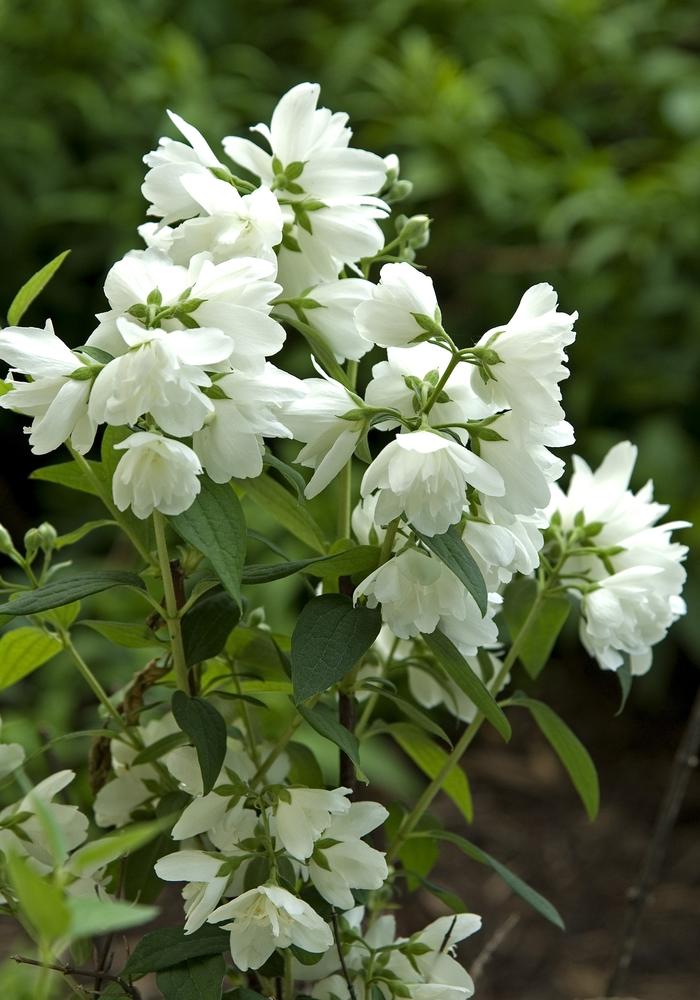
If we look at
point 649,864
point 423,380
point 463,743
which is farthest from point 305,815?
point 649,864

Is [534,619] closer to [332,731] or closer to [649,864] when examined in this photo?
[332,731]

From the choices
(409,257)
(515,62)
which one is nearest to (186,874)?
(409,257)

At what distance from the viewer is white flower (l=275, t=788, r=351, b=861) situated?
2.03 ft

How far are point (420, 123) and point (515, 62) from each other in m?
0.42

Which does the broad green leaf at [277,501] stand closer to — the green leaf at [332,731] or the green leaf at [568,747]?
the green leaf at [332,731]

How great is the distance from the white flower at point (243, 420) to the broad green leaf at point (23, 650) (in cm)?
23

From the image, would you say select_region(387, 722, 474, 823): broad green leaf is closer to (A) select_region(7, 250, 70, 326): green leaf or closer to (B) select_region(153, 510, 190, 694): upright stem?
(B) select_region(153, 510, 190, 694): upright stem

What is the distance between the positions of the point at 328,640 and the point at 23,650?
24 centimetres

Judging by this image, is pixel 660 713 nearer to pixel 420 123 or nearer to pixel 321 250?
pixel 420 123

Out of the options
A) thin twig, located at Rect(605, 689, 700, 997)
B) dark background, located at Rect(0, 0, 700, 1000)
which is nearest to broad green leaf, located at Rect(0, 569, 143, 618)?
thin twig, located at Rect(605, 689, 700, 997)

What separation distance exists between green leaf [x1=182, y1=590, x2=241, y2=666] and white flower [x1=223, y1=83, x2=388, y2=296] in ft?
0.60

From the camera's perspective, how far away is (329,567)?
2.05ft

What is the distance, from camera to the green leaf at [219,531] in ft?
1.79

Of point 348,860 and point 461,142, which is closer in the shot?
point 348,860
